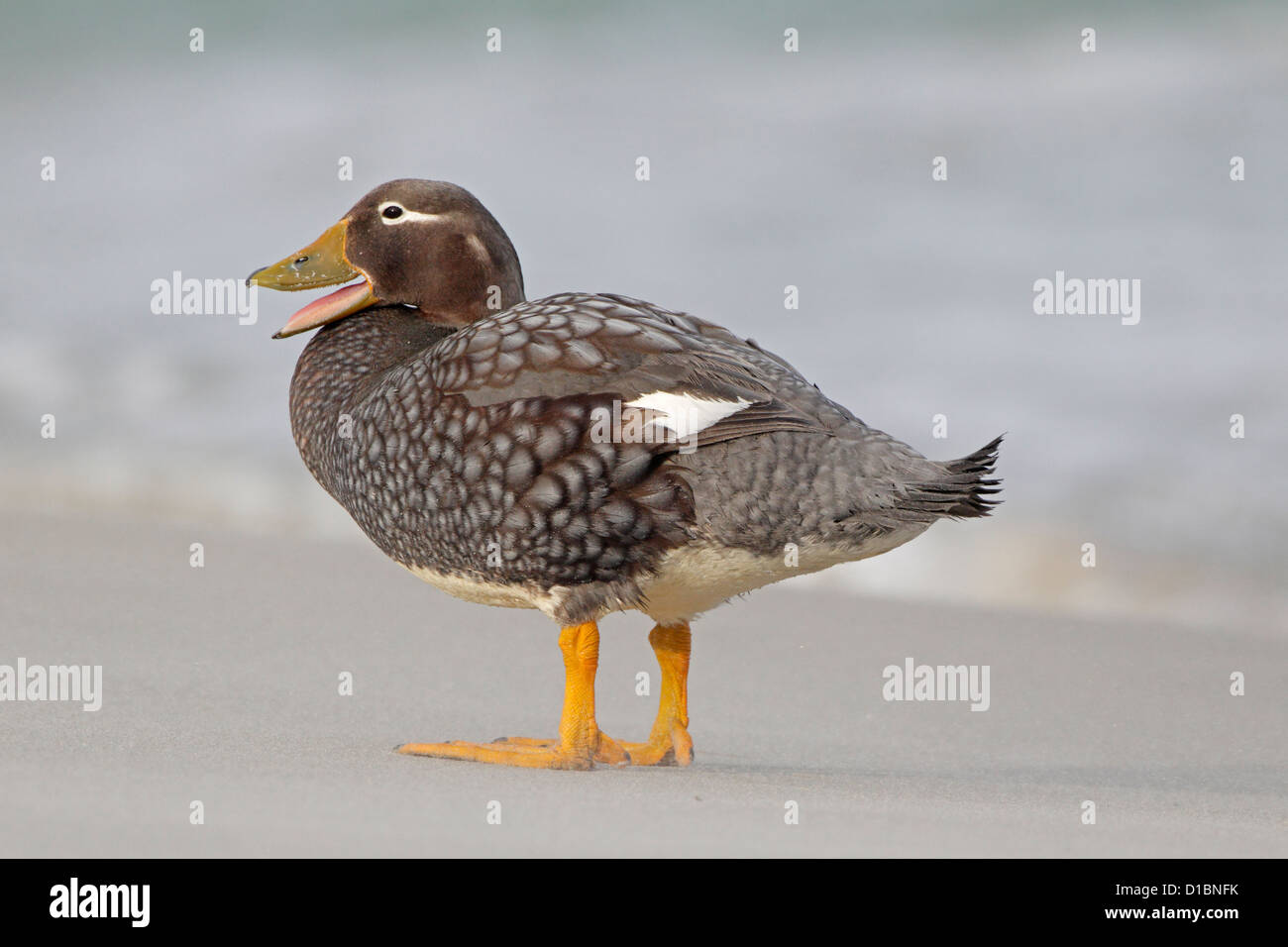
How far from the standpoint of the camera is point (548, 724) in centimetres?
514

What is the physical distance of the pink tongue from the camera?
482 centimetres

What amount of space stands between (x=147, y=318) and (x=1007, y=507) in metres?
5.68

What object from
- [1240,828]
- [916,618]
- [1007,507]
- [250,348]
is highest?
[250,348]

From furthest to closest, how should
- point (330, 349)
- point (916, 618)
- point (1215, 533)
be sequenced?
1. point (1215, 533)
2. point (916, 618)
3. point (330, 349)

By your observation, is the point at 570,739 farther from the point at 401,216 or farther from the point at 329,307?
the point at 401,216

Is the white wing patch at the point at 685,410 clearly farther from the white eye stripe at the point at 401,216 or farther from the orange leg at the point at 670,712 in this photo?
the white eye stripe at the point at 401,216

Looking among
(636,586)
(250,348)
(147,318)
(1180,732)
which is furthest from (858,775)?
(147,318)

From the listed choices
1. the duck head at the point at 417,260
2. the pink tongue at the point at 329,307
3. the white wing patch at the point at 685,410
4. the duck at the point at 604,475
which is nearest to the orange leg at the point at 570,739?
the duck at the point at 604,475

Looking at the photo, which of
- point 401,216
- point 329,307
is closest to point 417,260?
point 401,216

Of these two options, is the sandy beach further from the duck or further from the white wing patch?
the white wing patch

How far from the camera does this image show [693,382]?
4.07 metres

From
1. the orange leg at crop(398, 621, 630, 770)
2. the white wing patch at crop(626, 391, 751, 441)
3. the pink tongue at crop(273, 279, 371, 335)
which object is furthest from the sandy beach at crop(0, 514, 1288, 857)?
the pink tongue at crop(273, 279, 371, 335)

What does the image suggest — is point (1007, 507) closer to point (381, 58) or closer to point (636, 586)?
point (636, 586)

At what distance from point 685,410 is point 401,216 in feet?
4.14
